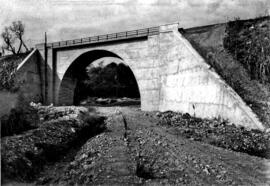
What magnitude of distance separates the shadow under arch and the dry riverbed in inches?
553

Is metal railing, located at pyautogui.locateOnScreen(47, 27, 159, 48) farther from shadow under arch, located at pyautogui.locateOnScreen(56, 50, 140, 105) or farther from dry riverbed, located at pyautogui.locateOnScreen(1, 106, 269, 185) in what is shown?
dry riverbed, located at pyautogui.locateOnScreen(1, 106, 269, 185)

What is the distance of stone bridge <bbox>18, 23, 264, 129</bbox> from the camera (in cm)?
1203

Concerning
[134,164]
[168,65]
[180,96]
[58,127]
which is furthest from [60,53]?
[134,164]

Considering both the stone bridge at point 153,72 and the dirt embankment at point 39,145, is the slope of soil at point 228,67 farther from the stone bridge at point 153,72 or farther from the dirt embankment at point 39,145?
the dirt embankment at point 39,145

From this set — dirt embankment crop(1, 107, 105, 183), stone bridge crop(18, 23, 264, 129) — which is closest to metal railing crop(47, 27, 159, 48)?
stone bridge crop(18, 23, 264, 129)

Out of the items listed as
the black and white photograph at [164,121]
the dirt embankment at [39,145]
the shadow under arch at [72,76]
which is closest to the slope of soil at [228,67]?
the black and white photograph at [164,121]

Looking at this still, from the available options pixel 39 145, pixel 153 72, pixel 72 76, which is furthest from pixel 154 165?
pixel 72 76

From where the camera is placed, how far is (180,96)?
1492cm

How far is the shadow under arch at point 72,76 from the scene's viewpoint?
23.2 meters

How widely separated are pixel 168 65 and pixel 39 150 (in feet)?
36.3

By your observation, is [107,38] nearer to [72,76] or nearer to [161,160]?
[72,76]

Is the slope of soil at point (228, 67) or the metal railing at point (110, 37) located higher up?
the metal railing at point (110, 37)

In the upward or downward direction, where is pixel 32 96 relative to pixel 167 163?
upward

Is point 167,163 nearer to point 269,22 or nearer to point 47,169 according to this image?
point 47,169
